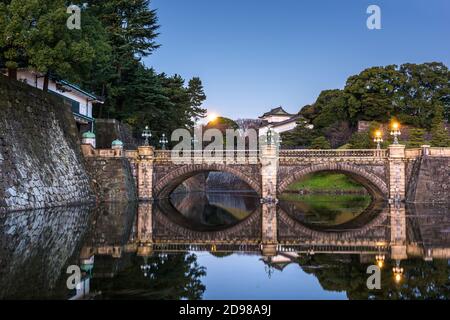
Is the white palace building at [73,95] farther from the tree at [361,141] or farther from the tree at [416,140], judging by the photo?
the tree at [416,140]

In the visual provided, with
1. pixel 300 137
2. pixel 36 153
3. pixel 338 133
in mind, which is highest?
pixel 338 133

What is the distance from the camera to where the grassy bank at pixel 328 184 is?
2408 inches

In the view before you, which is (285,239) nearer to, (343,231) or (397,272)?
(343,231)

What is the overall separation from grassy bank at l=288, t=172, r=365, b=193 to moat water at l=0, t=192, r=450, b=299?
108 feet

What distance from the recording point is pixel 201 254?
55.2 ft

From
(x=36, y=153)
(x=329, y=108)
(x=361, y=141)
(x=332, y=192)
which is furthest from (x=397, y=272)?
(x=329, y=108)

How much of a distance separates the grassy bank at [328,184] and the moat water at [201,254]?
3285 cm

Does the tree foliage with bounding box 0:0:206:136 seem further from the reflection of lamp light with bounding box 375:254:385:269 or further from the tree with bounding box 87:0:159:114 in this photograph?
the reflection of lamp light with bounding box 375:254:385:269

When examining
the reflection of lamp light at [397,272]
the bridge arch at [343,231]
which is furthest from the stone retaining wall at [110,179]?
the reflection of lamp light at [397,272]

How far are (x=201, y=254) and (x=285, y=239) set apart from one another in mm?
4684

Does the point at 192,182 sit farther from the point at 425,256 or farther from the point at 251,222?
the point at 425,256

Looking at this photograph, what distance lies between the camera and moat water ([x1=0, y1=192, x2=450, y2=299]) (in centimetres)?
1094

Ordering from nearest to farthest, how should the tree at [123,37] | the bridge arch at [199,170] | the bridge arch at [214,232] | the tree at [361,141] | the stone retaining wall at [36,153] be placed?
the bridge arch at [214,232] < the stone retaining wall at [36,153] < the bridge arch at [199,170] < the tree at [123,37] < the tree at [361,141]
